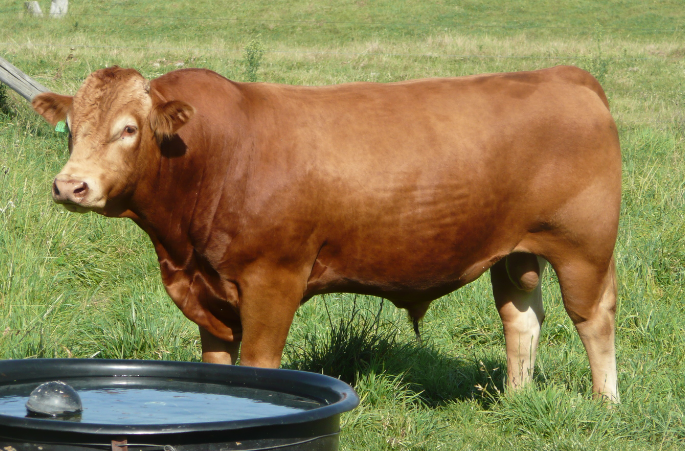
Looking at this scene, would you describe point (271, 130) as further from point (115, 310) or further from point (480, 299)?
point (480, 299)

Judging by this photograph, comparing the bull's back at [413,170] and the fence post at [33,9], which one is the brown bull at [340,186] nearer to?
the bull's back at [413,170]

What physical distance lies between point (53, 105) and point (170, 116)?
58 cm

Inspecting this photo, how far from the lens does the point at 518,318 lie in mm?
4395

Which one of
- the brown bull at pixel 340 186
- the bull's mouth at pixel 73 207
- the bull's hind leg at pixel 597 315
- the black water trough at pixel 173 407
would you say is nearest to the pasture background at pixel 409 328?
the bull's hind leg at pixel 597 315

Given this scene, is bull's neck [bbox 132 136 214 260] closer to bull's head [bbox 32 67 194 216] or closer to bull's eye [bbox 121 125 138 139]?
bull's head [bbox 32 67 194 216]

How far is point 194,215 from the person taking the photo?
10.9 ft

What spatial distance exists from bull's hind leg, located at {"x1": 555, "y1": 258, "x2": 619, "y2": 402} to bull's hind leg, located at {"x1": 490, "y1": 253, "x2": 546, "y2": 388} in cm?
26

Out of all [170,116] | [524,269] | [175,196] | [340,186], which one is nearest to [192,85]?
[170,116]

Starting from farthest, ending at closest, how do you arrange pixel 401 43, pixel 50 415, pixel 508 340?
1. pixel 401 43
2. pixel 508 340
3. pixel 50 415

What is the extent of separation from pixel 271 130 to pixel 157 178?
53cm

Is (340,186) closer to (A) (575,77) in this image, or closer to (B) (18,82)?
(A) (575,77)

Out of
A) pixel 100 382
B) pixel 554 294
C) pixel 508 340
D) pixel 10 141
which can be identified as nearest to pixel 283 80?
pixel 10 141

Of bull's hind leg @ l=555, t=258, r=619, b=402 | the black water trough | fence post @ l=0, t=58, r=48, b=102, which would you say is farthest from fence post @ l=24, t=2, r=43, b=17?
the black water trough

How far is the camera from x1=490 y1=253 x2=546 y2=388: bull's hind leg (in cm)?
434
